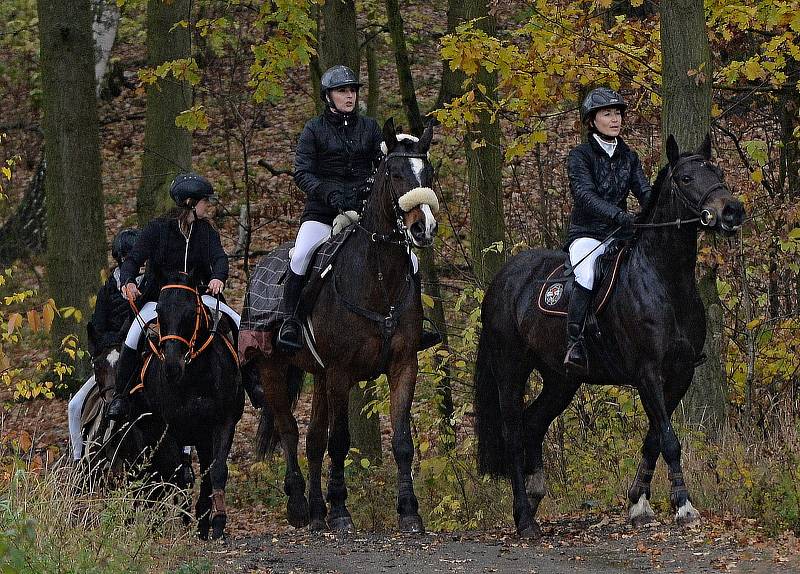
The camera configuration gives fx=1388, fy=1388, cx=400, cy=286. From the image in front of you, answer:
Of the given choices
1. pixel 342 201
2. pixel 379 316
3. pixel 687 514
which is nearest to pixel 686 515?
pixel 687 514

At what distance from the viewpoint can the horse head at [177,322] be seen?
11812 millimetres

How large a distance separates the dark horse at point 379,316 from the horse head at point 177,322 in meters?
1.01

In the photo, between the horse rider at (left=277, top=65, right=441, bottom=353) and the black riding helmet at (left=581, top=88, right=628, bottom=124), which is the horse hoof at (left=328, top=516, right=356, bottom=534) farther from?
the black riding helmet at (left=581, top=88, right=628, bottom=124)

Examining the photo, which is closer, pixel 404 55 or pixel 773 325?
pixel 773 325

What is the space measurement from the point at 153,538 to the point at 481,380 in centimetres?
390

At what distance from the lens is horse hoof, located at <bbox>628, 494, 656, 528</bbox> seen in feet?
34.7

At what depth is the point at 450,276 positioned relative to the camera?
77.9ft

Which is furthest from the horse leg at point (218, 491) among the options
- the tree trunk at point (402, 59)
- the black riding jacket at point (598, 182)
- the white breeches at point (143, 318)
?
the tree trunk at point (402, 59)

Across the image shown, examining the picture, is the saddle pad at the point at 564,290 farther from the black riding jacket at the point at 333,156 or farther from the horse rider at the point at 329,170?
the black riding jacket at the point at 333,156

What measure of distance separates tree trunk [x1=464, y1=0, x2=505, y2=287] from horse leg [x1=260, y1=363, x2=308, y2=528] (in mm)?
4149

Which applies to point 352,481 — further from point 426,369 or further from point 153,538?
point 153,538

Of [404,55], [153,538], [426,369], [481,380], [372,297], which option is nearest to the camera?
[153,538]

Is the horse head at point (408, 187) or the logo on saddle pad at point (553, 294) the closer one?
the horse head at point (408, 187)

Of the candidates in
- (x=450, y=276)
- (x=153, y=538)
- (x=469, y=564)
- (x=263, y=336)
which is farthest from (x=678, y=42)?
(x=450, y=276)
